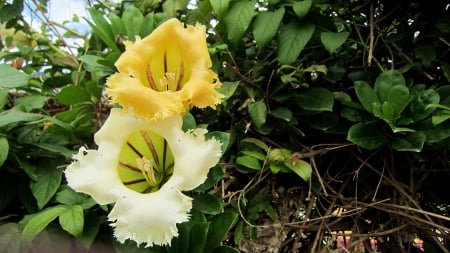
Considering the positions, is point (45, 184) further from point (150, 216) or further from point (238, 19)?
point (238, 19)

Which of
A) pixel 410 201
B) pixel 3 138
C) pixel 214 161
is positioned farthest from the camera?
pixel 410 201

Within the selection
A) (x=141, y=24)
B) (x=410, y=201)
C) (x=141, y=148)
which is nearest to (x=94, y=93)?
(x=141, y=24)

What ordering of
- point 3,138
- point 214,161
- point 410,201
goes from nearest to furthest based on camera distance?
1. point 214,161
2. point 3,138
3. point 410,201

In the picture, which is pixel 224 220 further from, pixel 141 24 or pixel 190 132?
pixel 141 24

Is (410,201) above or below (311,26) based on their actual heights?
below

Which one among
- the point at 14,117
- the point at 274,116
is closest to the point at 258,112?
the point at 274,116

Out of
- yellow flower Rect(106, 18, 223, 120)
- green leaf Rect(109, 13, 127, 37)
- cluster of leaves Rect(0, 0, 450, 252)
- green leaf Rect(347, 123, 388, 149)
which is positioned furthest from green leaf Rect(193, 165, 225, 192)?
green leaf Rect(109, 13, 127, 37)

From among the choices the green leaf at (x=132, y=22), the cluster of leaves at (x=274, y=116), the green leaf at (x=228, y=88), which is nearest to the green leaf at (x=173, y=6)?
the cluster of leaves at (x=274, y=116)
